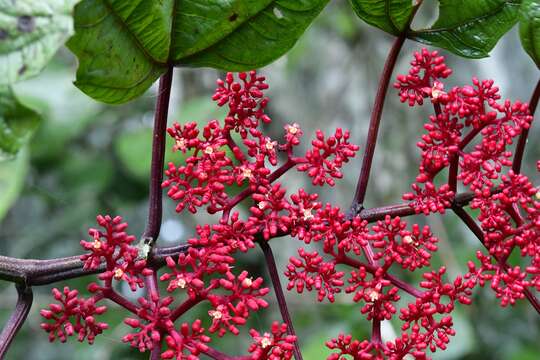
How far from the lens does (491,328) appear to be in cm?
321

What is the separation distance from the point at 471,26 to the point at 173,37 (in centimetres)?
52

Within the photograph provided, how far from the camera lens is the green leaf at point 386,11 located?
1227mm

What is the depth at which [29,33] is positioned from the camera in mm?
896

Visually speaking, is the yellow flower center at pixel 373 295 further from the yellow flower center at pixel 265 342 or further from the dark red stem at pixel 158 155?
the dark red stem at pixel 158 155

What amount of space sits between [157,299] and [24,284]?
20 cm

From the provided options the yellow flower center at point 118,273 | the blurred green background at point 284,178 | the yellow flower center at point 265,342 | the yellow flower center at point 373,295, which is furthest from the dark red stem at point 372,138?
the blurred green background at point 284,178

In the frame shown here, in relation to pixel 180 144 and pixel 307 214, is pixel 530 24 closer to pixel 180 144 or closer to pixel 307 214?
pixel 307 214

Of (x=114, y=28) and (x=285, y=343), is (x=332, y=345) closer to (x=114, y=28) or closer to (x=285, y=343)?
(x=285, y=343)

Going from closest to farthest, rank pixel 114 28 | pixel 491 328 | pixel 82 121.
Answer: pixel 114 28 → pixel 82 121 → pixel 491 328

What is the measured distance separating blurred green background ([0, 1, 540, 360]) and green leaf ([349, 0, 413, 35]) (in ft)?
3.44

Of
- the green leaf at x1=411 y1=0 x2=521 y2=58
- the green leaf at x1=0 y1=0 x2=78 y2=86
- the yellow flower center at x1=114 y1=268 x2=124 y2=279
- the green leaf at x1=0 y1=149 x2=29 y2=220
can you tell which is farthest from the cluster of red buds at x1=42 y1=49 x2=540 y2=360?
the green leaf at x1=0 y1=149 x2=29 y2=220

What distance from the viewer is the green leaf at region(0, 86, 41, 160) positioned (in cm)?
128

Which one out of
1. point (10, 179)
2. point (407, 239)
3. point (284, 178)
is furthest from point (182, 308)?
point (284, 178)

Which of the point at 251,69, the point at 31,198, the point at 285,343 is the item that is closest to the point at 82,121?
the point at 31,198
